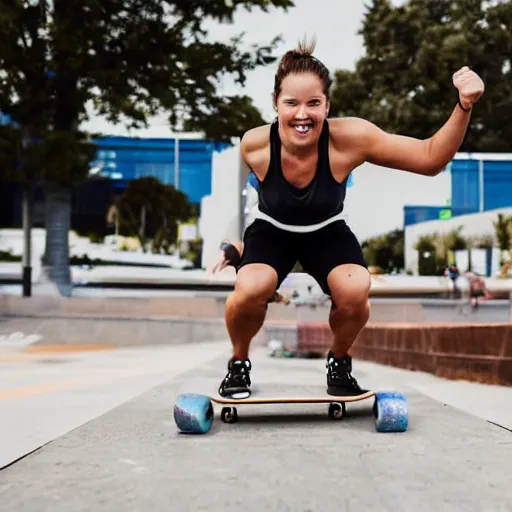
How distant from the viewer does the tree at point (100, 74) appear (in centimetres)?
910

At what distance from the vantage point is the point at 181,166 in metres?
10.8

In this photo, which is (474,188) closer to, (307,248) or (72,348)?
(72,348)

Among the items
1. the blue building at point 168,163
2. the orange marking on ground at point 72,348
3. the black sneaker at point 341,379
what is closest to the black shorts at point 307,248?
the black sneaker at point 341,379

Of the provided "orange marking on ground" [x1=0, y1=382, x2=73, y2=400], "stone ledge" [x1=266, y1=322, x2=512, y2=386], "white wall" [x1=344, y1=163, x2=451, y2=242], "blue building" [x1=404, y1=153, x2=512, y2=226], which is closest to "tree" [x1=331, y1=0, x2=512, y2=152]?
"blue building" [x1=404, y1=153, x2=512, y2=226]

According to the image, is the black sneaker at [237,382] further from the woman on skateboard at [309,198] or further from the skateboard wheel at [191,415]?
the skateboard wheel at [191,415]

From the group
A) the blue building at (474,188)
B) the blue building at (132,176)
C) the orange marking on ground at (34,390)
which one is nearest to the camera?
the orange marking on ground at (34,390)

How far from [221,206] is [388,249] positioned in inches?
107

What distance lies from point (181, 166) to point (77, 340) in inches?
150

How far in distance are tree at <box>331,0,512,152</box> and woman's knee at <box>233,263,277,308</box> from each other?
11.6 meters

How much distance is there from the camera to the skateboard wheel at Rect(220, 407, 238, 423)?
219 centimetres

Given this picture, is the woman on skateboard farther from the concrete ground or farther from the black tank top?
the concrete ground

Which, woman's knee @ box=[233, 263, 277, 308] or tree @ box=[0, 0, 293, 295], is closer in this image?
woman's knee @ box=[233, 263, 277, 308]

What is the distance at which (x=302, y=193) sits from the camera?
84.7 inches

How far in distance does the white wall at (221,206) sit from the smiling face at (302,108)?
765 cm
